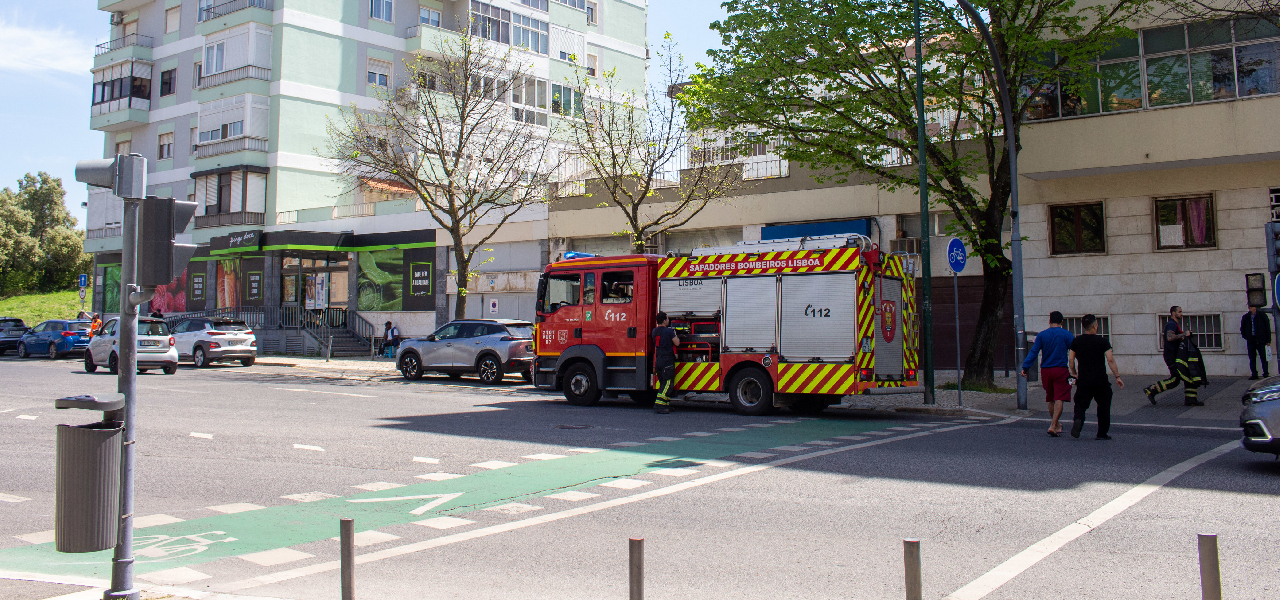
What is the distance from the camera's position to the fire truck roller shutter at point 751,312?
15234 millimetres

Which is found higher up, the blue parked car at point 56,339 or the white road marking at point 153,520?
the blue parked car at point 56,339

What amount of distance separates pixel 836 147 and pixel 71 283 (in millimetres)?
63144

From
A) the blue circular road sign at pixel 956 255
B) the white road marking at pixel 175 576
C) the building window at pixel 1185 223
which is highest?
the building window at pixel 1185 223

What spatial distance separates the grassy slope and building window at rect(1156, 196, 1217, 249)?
5808 cm

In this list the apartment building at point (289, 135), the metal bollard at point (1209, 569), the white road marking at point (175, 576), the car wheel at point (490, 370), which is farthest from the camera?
the apartment building at point (289, 135)

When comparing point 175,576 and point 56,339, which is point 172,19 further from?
point 175,576

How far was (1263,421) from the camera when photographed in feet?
29.6

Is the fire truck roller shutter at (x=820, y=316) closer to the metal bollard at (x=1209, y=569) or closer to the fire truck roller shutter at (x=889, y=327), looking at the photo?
the fire truck roller shutter at (x=889, y=327)

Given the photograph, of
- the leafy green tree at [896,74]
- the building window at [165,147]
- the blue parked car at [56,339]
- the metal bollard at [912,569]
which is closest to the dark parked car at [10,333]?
the blue parked car at [56,339]

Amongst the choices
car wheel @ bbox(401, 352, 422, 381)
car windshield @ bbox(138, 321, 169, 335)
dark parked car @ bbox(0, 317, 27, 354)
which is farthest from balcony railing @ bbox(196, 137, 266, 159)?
car wheel @ bbox(401, 352, 422, 381)

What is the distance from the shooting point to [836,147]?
61.8 feet

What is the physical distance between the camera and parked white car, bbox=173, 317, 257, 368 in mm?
28891

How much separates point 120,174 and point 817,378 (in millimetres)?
11353

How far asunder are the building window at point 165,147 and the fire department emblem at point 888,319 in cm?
3981
